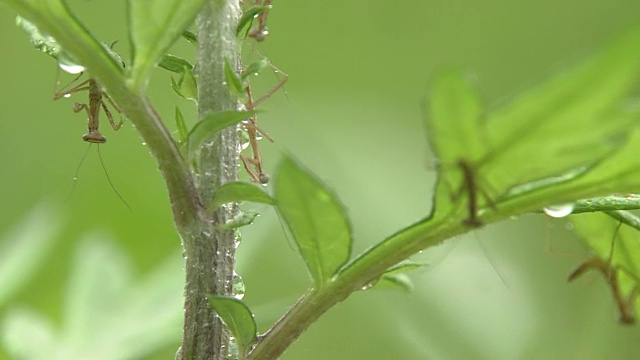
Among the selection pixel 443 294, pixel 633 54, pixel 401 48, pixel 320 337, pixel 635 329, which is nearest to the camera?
pixel 633 54

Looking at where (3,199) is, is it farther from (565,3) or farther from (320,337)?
(565,3)

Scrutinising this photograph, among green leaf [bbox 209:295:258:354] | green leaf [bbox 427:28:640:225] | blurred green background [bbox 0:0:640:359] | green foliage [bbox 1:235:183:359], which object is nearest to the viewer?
green leaf [bbox 427:28:640:225]

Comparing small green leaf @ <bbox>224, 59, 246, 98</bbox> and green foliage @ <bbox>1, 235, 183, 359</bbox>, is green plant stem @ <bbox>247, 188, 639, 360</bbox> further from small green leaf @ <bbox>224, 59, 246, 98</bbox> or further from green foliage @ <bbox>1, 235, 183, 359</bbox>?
green foliage @ <bbox>1, 235, 183, 359</bbox>

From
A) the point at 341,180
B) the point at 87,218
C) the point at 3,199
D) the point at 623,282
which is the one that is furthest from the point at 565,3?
the point at 623,282

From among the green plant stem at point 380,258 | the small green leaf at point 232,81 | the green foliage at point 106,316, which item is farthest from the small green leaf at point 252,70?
the green foliage at point 106,316

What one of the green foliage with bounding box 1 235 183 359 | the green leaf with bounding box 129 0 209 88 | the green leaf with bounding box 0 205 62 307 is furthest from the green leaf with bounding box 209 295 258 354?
the green leaf with bounding box 0 205 62 307

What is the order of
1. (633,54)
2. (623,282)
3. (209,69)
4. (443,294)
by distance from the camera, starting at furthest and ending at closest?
(443,294) → (623,282) → (209,69) → (633,54)

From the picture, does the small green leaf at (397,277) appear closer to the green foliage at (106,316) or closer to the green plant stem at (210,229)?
the green plant stem at (210,229)

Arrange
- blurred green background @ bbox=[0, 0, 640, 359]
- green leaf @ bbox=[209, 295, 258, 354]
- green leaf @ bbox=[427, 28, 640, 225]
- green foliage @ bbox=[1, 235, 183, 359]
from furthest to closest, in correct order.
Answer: blurred green background @ bbox=[0, 0, 640, 359] < green foliage @ bbox=[1, 235, 183, 359] < green leaf @ bbox=[209, 295, 258, 354] < green leaf @ bbox=[427, 28, 640, 225]
